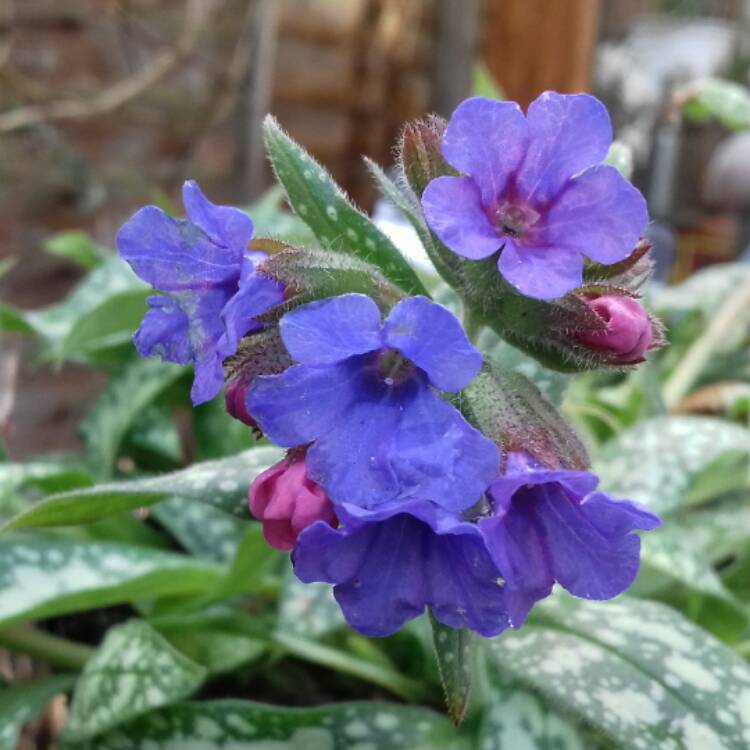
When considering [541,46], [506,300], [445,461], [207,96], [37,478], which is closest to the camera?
[445,461]

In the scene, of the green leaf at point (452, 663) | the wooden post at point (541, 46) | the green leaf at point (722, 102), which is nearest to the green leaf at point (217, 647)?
the green leaf at point (452, 663)

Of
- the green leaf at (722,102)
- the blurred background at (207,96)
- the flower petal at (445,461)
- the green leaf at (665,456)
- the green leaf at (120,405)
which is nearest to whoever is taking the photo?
the flower petal at (445,461)

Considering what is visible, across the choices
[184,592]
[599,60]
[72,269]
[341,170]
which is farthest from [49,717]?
[599,60]

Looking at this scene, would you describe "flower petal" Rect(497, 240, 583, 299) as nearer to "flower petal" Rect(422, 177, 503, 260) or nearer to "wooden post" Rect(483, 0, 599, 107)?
"flower petal" Rect(422, 177, 503, 260)

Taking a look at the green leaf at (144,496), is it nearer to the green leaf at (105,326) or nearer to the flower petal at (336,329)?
the flower petal at (336,329)

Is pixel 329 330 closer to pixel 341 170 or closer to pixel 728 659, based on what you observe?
pixel 728 659

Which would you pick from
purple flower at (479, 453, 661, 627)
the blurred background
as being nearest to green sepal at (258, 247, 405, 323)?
purple flower at (479, 453, 661, 627)

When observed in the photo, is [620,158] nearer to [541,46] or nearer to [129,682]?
[129,682]

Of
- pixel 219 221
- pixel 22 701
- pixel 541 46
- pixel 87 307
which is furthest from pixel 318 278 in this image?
pixel 541 46
